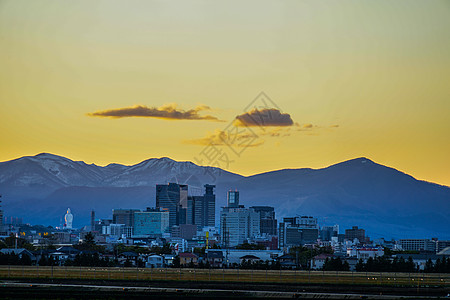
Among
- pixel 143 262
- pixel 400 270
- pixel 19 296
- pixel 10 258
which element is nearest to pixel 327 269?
pixel 400 270

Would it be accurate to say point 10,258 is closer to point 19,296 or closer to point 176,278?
point 176,278

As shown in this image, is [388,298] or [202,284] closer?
[388,298]

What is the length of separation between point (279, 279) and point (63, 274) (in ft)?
69.6

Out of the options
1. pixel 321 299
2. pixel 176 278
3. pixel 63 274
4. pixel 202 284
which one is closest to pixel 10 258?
pixel 63 274

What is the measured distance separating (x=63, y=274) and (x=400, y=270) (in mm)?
39190

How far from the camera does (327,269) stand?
95125 mm

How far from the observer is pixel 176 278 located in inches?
2886

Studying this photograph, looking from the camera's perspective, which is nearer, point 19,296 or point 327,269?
point 19,296

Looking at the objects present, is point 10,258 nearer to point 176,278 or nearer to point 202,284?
point 176,278

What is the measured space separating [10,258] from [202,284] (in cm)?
3765

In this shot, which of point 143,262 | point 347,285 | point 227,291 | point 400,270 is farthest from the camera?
point 143,262

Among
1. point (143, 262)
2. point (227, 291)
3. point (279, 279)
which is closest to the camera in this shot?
point (227, 291)

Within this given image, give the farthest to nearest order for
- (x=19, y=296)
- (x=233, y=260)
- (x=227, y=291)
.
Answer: (x=233, y=260) < (x=227, y=291) < (x=19, y=296)

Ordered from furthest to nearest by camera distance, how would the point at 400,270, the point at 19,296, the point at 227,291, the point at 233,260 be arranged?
the point at 233,260 → the point at 400,270 → the point at 227,291 → the point at 19,296
